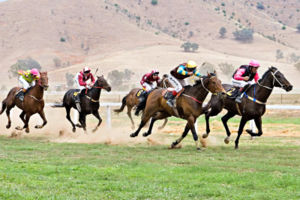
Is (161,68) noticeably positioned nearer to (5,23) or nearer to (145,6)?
(5,23)

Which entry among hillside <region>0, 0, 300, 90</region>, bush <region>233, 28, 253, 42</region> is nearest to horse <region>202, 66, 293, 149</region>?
hillside <region>0, 0, 300, 90</region>

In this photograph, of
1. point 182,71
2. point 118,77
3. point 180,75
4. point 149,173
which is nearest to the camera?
point 149,173

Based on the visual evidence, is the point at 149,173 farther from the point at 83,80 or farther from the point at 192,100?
the point at 83,80

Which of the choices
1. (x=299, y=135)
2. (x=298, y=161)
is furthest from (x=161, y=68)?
(x=298, y=161)

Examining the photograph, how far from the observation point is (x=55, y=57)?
3627 inches

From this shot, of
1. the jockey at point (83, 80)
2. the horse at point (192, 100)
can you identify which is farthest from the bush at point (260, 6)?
the horse at point (192, 100)

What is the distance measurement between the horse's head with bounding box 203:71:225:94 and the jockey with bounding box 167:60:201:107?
396 millimetres

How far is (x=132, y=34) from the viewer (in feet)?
334

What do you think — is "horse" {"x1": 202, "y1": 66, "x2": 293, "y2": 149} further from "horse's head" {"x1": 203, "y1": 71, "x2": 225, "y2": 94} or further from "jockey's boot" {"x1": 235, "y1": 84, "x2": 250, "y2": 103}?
"horse's head" {"x1": 203, "y1": 71, "x2": 225, "y2": 94}

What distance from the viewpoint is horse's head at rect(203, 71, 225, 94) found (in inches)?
482

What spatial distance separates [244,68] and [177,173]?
19.0 feet

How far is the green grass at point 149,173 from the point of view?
713 cm

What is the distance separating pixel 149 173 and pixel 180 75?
5102 millimetres

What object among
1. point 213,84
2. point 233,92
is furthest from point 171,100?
point 233,92
